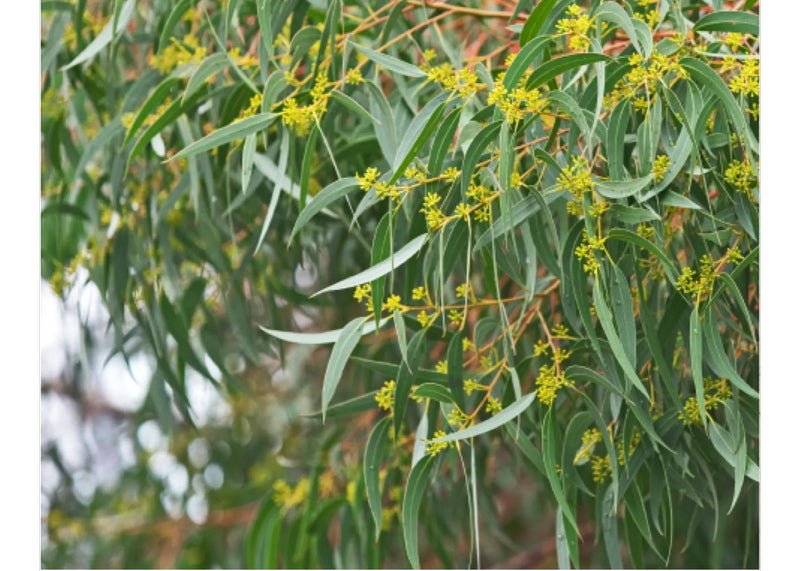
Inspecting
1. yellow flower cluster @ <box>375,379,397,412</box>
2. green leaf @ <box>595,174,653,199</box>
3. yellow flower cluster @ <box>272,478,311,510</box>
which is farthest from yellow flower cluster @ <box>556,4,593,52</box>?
yellow flower cluster @ <box>272,478,311,510</box>

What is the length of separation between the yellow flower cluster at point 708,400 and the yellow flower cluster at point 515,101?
28 centimetres

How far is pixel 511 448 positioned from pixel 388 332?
286 millimetres

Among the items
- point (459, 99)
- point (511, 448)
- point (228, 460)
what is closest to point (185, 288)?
point (511, 448)

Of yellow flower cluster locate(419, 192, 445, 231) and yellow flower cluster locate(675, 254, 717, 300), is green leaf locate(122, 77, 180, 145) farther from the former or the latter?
yellow flower cluster locate(675, 254, 717, 300)

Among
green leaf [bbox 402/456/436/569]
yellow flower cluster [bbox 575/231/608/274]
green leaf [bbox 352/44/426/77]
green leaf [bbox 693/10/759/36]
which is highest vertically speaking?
green leaf [bbox 693/10/759/36]

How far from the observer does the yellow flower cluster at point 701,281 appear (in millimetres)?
838

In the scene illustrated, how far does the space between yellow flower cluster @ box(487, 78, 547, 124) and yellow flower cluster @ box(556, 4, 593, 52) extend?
0.17 ft

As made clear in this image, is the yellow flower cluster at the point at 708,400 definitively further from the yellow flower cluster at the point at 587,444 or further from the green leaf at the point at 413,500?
the green leaf at the point at 413,500

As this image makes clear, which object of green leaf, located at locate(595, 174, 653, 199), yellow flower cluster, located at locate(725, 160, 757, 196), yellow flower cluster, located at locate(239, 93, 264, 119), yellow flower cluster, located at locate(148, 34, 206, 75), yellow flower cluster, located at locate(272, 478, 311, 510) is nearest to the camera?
green leaf, located at locate(595, 174, 653, 199)

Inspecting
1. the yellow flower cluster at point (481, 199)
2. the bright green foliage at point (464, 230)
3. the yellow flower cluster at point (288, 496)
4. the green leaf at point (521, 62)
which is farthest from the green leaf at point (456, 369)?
the yellow flower cluster at point (288, 496)

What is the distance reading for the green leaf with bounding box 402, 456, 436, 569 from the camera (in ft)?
2.87
